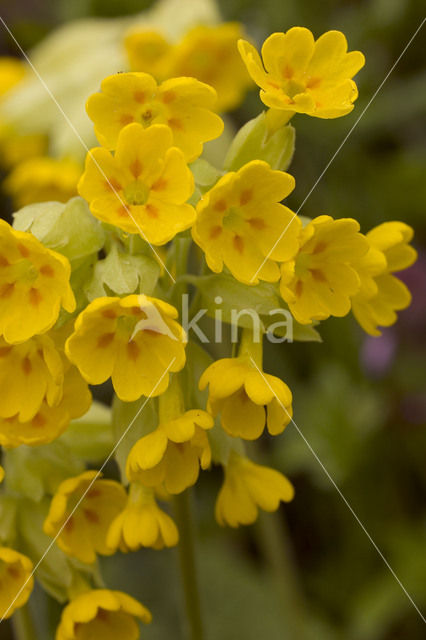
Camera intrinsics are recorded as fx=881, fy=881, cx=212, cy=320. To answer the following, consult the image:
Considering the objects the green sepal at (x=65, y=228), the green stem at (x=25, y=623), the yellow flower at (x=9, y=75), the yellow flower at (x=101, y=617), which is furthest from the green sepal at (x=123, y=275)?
the yellow flower at (x=9, y=75)

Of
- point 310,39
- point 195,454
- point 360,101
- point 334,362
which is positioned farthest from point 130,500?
point 360,101

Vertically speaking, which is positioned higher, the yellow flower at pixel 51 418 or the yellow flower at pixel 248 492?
the yellow flower at pixel 51 418

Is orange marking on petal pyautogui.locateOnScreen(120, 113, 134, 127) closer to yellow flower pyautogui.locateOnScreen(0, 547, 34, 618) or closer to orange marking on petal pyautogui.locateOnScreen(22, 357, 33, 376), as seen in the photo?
orange marking on petal pyautogui.locateOnScreen(22, 357, 33, 376)

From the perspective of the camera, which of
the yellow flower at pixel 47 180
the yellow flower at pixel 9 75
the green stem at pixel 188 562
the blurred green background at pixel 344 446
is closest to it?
the green stem at pixel 188 562

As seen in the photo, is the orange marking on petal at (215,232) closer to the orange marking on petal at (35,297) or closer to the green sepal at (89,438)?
the orange marking on petal at (35,297)

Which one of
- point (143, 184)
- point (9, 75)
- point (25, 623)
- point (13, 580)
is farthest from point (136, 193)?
point (9, 75)

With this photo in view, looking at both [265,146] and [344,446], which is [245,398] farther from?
[344,446]
